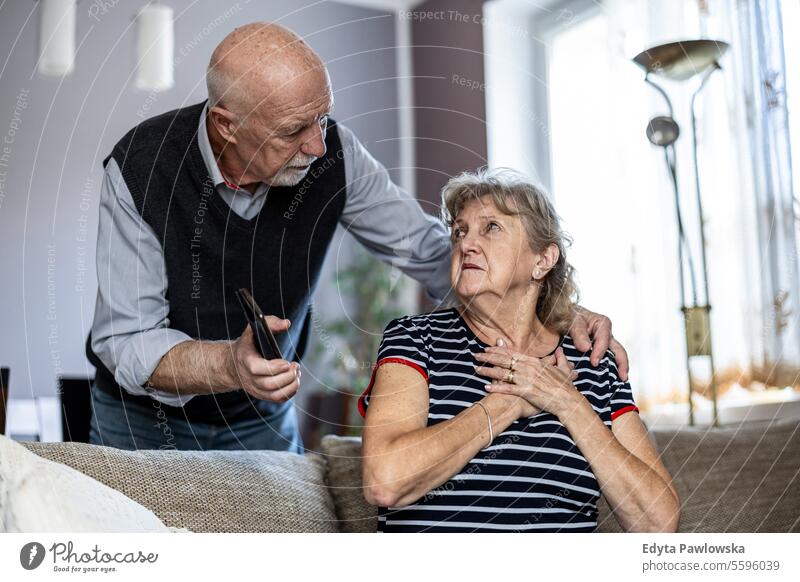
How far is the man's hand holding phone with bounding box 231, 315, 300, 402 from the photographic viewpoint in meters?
0.98

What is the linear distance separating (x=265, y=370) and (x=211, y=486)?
0.28 meters

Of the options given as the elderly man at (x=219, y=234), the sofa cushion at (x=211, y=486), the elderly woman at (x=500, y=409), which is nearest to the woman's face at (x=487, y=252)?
the elderly woman at (x=500, y=409)

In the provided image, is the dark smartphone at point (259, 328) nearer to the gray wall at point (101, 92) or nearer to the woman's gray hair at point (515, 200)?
the gray wall at point (101, 92)

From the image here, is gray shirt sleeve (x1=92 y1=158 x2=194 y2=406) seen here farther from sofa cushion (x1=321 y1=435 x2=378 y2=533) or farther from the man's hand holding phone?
sofa cushion (x1=321 y1=435 x2=378 y2=533)

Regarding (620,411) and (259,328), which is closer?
(259,328)

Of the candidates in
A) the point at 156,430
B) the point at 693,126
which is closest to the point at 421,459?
the point at 156,430

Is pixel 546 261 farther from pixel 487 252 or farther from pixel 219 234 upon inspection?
pixel 219 234

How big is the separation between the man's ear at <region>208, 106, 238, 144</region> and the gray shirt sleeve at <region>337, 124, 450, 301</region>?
230mm

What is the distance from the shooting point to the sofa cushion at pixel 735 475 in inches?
57.1

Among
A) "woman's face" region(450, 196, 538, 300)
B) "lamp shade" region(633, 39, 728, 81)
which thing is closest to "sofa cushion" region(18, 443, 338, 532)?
"woman's face" region(450, 196, 538, 300)

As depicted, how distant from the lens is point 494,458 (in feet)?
3.71
